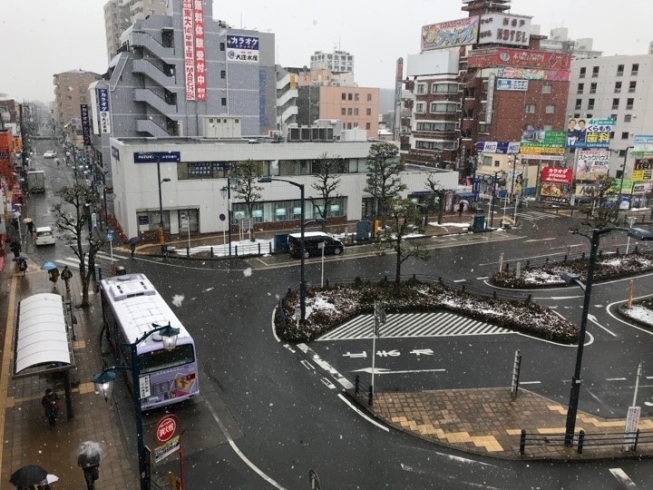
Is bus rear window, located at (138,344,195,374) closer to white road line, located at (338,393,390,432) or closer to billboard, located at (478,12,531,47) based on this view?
white road line, located at (338,393,390,432)

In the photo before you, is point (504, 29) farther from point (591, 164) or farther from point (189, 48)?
point (189, 48)

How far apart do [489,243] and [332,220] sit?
13.0 metres

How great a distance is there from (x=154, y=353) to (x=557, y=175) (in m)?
52.1

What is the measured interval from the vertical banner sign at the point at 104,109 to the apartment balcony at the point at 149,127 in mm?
2914

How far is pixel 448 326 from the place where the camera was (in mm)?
23172

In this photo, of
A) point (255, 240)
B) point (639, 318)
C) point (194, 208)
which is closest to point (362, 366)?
point (639, 318)

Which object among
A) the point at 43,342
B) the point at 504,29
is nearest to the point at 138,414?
the point at 43,342

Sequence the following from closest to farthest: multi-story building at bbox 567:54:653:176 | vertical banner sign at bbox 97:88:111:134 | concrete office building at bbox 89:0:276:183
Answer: vertical banner sign at bbox 97:88:111:134 → concrete office building at bbox 89:0:276:183 → multi-story building at bbox 567:54:653:176

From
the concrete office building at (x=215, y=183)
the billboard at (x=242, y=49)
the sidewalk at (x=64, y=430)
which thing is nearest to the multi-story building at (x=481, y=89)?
the concrete office building at (x=215, y=183)

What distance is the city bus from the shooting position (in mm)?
14766

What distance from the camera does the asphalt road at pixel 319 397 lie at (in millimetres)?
13227

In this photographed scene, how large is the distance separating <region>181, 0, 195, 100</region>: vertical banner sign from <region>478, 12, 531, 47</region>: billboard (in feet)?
133

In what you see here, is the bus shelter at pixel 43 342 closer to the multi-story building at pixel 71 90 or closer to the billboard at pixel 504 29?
the billboard at pixel 504 29

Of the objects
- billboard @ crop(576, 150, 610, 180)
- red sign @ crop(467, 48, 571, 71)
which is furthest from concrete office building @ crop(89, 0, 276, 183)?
billboard @ crop(576, 150, 610, 180)
